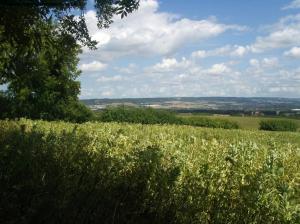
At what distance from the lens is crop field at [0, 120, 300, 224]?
5.05 meters

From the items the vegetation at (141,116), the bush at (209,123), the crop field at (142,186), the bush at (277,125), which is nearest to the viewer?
the crop field at (142,186)

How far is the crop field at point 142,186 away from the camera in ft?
16.6

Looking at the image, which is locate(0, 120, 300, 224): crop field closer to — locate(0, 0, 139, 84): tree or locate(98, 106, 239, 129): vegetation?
locate(0, 0, 139, 84): tree

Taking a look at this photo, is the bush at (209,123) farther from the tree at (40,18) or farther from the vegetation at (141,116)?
the tree at (40,18)

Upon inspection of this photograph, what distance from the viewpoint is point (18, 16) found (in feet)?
28.6

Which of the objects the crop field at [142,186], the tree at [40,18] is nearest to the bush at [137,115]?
the tree at [40,18]

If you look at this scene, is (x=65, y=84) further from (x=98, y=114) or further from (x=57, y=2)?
(x=57, y=2)

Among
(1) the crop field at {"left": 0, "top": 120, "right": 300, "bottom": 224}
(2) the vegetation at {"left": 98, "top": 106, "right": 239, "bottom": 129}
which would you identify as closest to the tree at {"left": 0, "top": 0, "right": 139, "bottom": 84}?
(1) the crop field at {"left": 0, "top": 120, "right": 300, "bottom": 224}

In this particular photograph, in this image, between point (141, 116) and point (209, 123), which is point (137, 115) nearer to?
point (141, 116)

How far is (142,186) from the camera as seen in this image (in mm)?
6012

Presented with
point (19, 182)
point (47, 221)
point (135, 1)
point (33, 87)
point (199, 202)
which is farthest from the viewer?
point (33, 87)

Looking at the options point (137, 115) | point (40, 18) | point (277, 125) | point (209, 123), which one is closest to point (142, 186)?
point (40, 18)

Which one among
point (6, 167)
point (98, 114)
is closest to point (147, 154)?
point (6, 167)

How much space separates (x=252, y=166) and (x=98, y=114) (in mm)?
68901
